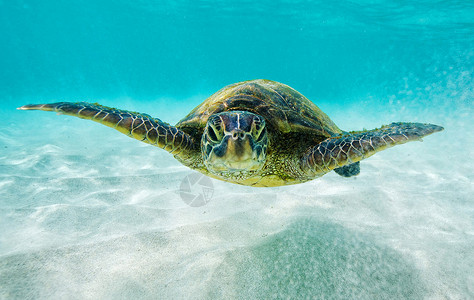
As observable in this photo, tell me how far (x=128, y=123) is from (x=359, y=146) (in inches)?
109

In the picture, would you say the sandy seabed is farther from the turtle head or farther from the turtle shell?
the turtle shell

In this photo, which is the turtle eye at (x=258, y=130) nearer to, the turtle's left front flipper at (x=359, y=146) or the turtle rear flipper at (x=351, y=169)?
the turtle's left front flipper at (x=359, y=146)

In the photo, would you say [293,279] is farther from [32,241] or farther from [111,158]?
[111,158]

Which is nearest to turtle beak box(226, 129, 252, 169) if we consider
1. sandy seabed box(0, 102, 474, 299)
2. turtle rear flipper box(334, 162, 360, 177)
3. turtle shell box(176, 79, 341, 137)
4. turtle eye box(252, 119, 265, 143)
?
turtle eye box(252, 119, 265, 143)

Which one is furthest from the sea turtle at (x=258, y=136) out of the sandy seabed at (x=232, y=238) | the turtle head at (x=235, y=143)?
the sandy seabed at (x=232, y=238)

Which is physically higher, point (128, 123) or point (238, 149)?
point (128, 123)

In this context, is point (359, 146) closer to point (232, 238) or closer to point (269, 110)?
point (269, 110)

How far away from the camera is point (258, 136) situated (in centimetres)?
239

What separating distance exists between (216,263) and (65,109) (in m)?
2.52

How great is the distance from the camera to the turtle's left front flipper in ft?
8.21

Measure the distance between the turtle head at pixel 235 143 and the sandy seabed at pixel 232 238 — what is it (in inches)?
48.4

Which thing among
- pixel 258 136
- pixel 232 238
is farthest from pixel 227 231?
pixel 258 136

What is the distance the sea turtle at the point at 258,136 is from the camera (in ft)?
7.52

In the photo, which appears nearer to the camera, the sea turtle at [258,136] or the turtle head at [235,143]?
the turtle head at [235,143]
